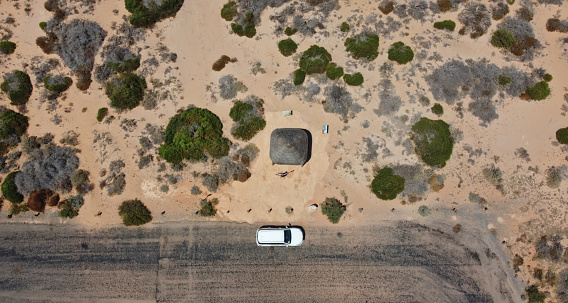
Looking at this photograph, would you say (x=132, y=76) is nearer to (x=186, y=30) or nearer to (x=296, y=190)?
(x=186, y=30)

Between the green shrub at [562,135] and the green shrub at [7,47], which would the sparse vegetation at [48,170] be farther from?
the green shrub at [562,135]

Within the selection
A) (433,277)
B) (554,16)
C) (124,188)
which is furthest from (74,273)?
(554,16)

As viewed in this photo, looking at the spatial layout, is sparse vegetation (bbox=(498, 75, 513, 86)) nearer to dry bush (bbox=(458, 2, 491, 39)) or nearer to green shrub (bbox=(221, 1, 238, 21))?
dry bush (bbox=(458, 2, 491, 39))

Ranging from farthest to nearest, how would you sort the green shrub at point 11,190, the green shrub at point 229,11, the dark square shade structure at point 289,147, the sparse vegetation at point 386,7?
the green shrub at point 229,11
the sparse vegetation at point 386,7
the green shrub at point 11,190
the dark square shade structure at point 289,147

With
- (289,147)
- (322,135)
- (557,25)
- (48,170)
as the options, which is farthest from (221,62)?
(557,25)

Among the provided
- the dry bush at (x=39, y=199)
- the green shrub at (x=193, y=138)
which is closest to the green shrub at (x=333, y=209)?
the green shrub at (x=193, y=138)

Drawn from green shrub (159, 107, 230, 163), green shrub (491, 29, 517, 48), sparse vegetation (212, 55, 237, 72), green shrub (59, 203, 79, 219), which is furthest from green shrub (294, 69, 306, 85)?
green shrub (59, 203, 79, 219)

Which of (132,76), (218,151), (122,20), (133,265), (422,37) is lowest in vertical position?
(133,265)
